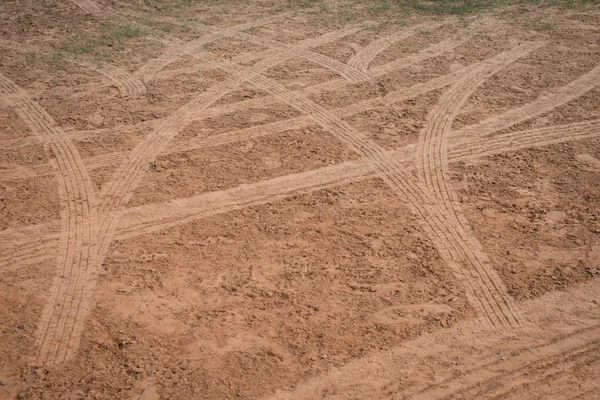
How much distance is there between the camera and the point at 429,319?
21.8 feet

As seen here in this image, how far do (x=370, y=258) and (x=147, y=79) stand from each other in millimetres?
6417

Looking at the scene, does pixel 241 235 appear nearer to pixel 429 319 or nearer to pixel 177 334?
pixel 177 334

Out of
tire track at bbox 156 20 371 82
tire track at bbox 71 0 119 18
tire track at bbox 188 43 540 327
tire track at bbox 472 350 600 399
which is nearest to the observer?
tire track at bbox 472 350 600 399

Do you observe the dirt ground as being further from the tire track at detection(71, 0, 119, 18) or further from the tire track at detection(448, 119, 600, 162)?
the tire track at detection(71, 0, 119, 18)

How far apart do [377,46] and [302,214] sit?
6130 mm

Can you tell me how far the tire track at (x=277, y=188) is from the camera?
26.0ft

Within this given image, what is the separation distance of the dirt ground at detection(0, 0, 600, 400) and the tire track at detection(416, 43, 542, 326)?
0.13ft

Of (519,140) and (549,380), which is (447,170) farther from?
(549,380)

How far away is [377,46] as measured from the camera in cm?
1306

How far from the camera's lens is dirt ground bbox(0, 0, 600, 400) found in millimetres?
6172

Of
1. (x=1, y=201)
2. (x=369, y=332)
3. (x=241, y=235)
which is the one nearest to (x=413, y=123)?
(x=241, y=235)

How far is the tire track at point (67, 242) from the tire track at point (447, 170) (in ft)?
14.3

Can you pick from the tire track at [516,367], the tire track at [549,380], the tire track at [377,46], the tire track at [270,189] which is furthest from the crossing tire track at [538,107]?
the tire track at [549,380]

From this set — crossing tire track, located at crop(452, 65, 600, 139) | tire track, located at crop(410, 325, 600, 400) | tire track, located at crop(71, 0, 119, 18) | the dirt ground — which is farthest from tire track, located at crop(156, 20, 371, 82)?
tire track, located at crop(410, 325, 600, 400)
